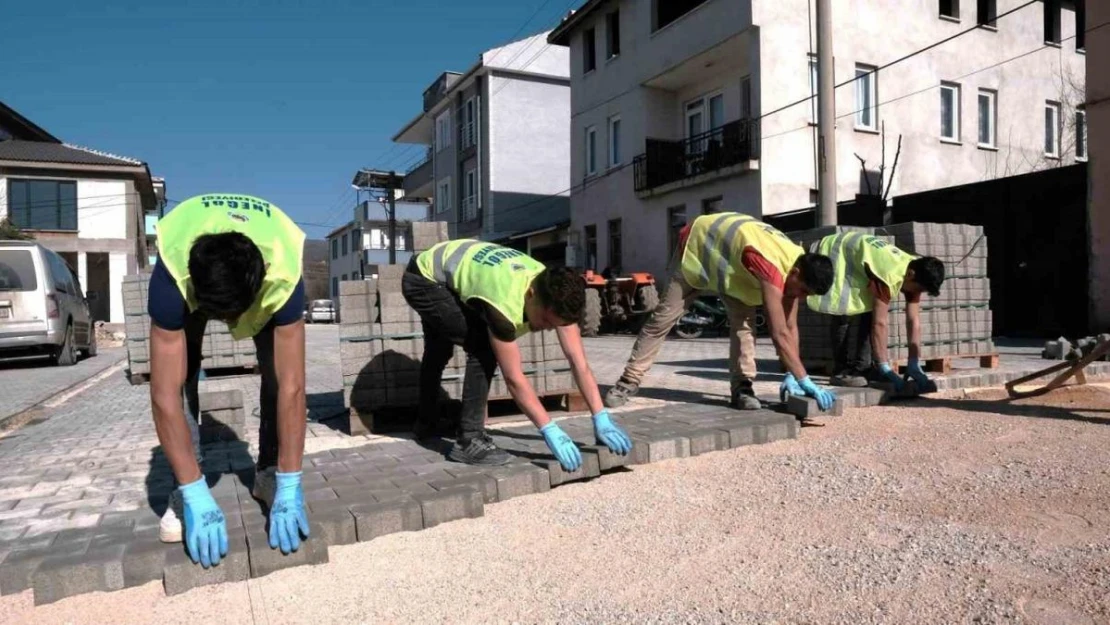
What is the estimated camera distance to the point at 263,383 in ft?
10.7

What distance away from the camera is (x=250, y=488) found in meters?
3.49

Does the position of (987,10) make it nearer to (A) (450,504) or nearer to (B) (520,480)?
(B) (520,480)

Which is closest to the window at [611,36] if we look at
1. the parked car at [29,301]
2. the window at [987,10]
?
the window at [987,10]

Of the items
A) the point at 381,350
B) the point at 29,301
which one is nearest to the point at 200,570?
the point at 381,350

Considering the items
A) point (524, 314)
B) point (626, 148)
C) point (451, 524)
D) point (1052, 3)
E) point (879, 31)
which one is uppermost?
point (1052, 3)

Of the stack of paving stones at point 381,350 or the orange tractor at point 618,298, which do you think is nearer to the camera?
the stack of paving stones at point 381,350

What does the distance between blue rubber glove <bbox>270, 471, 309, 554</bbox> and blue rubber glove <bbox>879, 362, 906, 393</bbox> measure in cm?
477

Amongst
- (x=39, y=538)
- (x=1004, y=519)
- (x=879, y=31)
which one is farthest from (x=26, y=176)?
(x=1004, y=519)

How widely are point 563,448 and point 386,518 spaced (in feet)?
3.09

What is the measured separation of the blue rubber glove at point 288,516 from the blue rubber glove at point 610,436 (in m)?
1.55

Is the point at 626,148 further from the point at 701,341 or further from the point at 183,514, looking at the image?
the point at 183,514

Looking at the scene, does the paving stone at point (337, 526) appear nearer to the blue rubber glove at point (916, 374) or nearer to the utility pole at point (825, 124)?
the blue rubber glove at point (916, 374)

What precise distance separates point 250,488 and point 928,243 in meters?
6.61

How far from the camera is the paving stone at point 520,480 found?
11.4 ft
